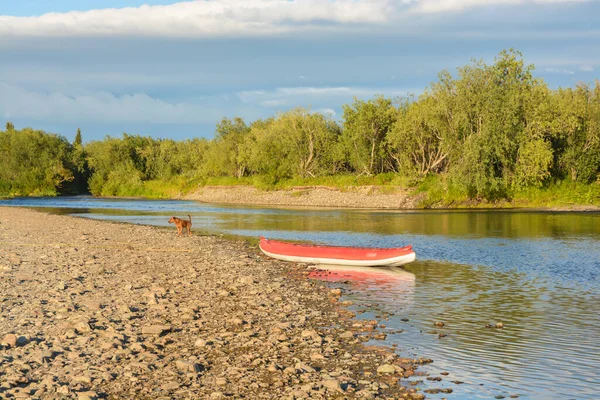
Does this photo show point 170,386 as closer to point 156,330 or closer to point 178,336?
point 178,336

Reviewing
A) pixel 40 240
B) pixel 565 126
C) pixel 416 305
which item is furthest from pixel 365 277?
pixel 565 126

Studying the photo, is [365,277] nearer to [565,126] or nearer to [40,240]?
[40,240]

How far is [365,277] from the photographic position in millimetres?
27109

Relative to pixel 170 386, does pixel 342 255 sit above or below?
above

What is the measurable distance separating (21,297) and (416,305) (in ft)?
40.1

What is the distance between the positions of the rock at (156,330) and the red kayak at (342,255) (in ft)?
50.0

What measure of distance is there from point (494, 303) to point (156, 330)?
1194cm

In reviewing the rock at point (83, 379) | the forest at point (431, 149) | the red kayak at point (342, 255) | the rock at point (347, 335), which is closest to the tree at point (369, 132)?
the forest at point (431, 149)

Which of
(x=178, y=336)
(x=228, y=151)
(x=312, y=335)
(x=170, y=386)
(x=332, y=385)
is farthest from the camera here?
(x=228, y=151)

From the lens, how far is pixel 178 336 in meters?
15.0

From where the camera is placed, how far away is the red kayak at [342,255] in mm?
28797

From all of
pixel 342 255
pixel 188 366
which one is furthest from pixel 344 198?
pixel 188 366

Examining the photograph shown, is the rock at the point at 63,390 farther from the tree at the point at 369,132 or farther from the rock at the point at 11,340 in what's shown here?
the tree at the point at 369,132

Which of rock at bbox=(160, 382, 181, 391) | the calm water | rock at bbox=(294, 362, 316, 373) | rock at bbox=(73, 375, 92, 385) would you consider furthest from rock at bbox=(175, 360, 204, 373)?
the calm water
